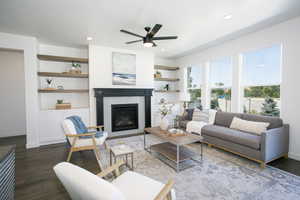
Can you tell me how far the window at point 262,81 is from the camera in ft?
10.6

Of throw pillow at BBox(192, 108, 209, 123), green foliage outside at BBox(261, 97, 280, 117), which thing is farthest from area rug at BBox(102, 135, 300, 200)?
green foliage outside at BBox(261, 97, 280, 117)

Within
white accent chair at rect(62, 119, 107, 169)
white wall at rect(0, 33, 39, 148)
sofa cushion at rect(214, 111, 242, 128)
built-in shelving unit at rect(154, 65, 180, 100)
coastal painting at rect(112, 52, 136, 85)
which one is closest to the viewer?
white accent chair at rect(62, 119, 107, 169)

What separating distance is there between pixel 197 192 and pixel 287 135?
7.78ft

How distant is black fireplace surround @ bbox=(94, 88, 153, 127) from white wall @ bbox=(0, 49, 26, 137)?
105 inches

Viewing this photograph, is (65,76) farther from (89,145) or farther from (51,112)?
(89,145)

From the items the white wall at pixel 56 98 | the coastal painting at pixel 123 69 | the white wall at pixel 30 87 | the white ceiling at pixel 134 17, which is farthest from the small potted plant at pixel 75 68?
the coastal painting at pixel 123 69

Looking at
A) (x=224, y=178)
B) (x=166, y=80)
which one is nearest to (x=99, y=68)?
(x=166, y=80)

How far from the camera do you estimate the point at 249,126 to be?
10.1ft

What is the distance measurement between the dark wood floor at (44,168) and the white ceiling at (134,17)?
2.78 m

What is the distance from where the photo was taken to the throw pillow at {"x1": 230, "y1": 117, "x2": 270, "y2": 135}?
288 cm

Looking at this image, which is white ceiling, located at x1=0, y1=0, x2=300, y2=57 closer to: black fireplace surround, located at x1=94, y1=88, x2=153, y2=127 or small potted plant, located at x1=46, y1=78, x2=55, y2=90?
small potted plant, located at x1=46, y1=78, x2=55, y2=90

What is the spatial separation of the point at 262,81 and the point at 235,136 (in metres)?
1.67

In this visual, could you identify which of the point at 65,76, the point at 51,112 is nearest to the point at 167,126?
the point at 51,112

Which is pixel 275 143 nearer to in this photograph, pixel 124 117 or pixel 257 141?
pixel 257 141
